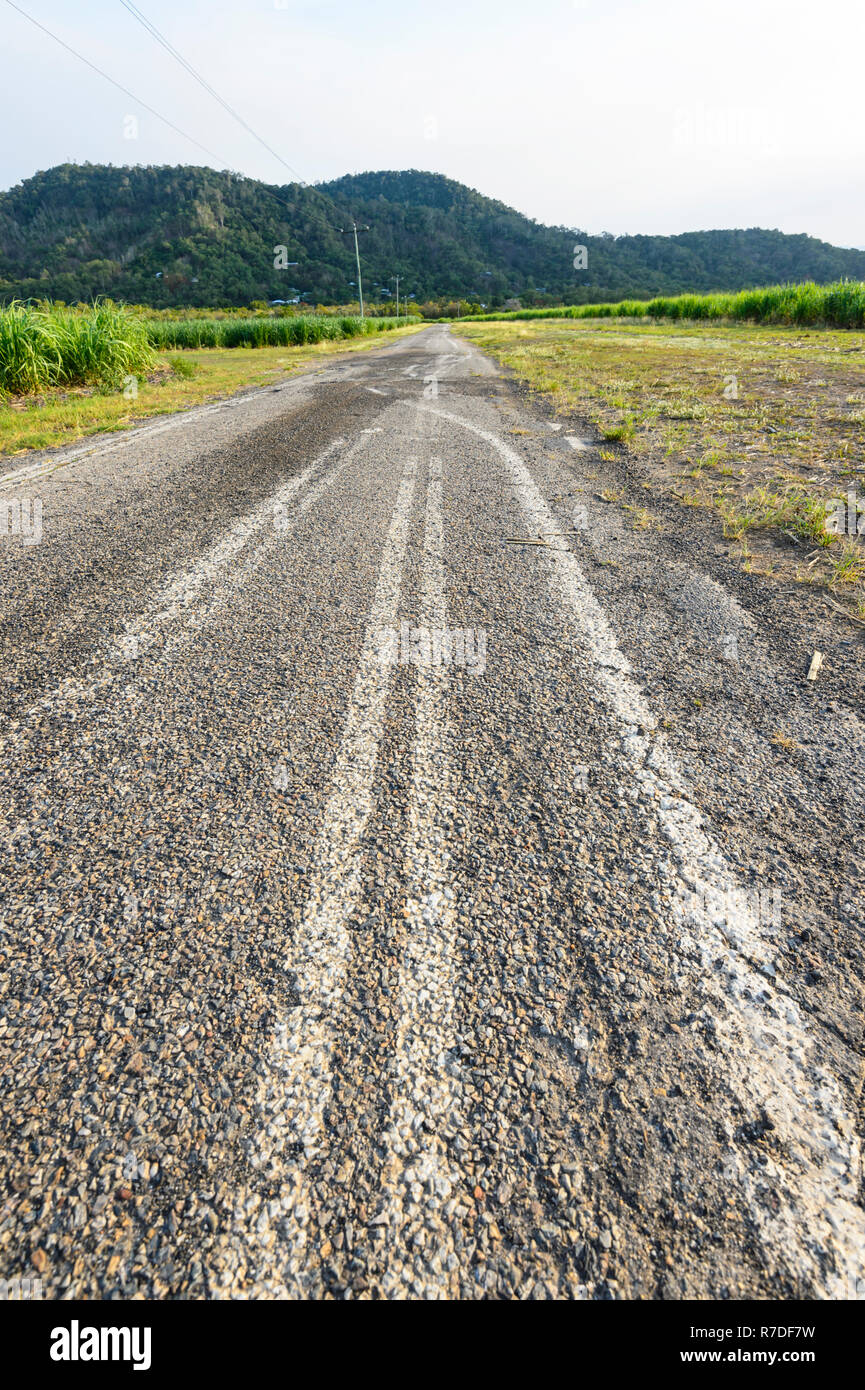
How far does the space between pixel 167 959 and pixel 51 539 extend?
3.80 metres

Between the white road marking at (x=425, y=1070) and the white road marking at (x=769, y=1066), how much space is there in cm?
60

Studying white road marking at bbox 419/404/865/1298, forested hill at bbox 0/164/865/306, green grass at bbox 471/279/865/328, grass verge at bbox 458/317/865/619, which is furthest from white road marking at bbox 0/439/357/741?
forested hill at bbox 0/164/865/306

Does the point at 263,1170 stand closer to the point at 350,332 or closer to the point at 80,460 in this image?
the point at 80,460

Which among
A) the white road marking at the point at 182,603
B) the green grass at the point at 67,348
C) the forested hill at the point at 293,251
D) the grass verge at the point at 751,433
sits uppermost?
the forested hill at the point at 293,251

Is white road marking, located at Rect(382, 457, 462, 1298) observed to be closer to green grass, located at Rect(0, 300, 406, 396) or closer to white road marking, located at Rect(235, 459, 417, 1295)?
white road marking, located at Rect(235, 459, 417, 1295)

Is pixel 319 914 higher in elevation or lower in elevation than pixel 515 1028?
higher

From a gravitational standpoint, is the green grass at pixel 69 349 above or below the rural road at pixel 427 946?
above

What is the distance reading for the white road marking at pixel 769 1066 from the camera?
1098 millimetres

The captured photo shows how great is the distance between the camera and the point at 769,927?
165 cm

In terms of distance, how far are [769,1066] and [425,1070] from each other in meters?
0.77

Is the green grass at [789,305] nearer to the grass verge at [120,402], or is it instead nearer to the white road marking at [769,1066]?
the grass verge at [120,402]

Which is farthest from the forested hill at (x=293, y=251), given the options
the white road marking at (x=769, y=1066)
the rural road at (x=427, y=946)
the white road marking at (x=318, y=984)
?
the white road marking at (x=769, y=1066)

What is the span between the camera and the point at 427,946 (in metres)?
1.58

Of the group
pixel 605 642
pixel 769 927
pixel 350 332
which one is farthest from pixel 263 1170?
pixel 350 332
